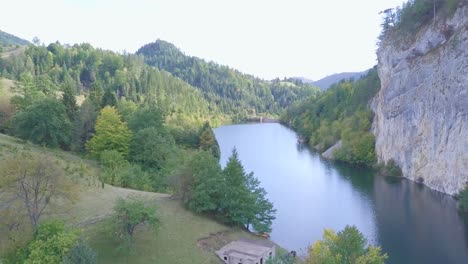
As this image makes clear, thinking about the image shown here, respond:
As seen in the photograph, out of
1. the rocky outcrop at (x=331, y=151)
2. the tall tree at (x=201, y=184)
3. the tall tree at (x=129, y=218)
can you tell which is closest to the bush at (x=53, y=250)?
the tall tree at (x=129, y=218)

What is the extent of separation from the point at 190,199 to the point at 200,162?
3.23 meters

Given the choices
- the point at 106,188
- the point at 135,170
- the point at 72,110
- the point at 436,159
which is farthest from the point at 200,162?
the point at 436,159

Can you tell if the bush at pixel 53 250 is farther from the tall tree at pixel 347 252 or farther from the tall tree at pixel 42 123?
the tall tree at pixel 42 123

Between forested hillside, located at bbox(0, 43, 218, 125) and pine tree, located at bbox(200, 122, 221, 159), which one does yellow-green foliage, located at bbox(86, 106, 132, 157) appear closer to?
pine tree, located at bbox(200, 122, 221, 159)

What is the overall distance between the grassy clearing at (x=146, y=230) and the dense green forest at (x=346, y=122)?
2063 inches

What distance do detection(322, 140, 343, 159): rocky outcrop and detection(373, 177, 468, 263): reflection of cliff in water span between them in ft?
87.3

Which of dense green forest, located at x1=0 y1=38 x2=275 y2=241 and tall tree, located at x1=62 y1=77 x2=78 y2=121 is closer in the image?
dense green forest, located at x1=0 y1=38 x2=275 y2=241

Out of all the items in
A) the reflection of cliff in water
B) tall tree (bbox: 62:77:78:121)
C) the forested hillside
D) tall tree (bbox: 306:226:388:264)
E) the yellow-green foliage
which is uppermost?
the forested hillside

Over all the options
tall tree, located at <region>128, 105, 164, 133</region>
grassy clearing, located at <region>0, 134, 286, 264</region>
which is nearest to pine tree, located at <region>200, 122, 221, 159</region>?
tall tree, located at <region>128, 105, 164, 133</region>

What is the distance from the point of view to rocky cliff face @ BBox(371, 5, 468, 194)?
5694 cm

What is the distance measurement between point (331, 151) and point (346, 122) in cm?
917

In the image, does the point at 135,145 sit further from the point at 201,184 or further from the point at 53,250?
the point at 53,250

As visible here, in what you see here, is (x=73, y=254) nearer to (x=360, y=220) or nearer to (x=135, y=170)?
(x=135, y=170)

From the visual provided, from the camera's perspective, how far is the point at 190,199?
37.2 metres
